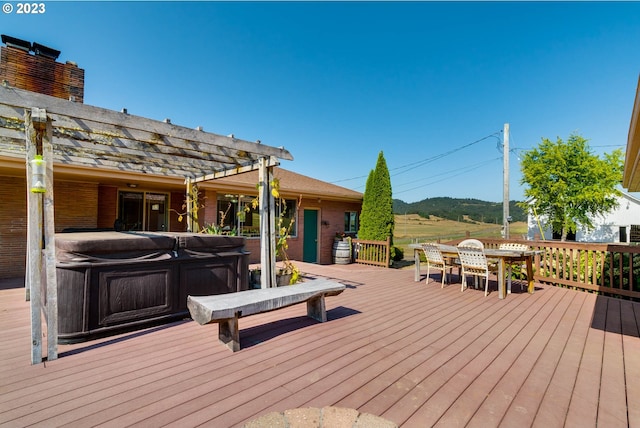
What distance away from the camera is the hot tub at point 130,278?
2.83 metres

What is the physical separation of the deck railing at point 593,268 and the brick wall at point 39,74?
1160cm

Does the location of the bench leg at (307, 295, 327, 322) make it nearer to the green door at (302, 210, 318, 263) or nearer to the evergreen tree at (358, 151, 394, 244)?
the green door at (302, 210, 318, 263)

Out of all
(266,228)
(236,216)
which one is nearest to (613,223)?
(236,216)

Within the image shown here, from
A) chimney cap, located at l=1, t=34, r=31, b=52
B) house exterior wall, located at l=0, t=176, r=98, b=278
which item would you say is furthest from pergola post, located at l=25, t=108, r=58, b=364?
chimney cap, located at l=1, t=34, r=31, b=52

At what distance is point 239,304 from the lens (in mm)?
2752

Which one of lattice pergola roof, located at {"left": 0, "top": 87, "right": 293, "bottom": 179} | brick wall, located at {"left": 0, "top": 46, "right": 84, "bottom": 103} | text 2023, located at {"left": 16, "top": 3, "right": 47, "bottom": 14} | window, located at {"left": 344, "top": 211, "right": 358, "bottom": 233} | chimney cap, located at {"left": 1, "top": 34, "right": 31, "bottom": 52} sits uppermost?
text 2023, located at {"left": 16, "top": 3, "right": 47, "bottom": 14}

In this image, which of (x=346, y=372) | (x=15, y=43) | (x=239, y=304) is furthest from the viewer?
(x=15, y=43)

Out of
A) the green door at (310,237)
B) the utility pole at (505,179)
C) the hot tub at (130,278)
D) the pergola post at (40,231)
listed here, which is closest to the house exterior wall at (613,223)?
the utility pole at (505,179)

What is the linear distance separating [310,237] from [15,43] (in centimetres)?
938

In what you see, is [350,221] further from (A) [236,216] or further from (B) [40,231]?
(B) [40,231]

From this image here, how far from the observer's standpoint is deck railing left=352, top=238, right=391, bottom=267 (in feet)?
30.1

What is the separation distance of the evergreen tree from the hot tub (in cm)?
728

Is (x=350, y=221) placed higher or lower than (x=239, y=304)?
higher

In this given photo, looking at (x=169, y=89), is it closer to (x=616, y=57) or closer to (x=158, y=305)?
(x=158, y=305)
